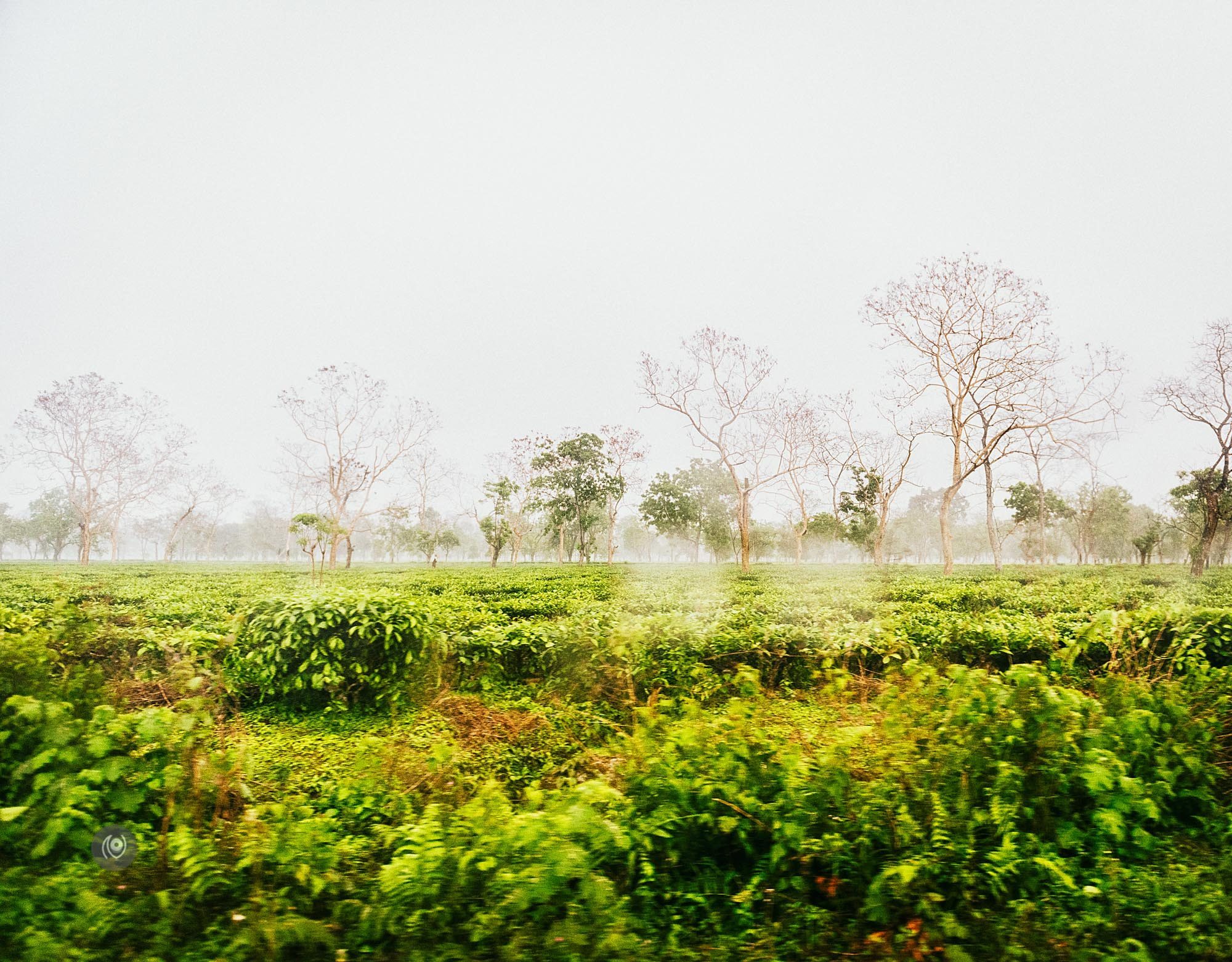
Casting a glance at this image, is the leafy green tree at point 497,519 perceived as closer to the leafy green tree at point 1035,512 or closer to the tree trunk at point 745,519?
the tree trunk at point 745,519

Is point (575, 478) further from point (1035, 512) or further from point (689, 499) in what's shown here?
point (1035, 512)

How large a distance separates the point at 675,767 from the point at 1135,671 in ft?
16.3

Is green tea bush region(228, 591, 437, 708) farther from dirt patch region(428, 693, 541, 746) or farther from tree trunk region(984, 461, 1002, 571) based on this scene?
tree trunk region(984, 461, 1002, 571)

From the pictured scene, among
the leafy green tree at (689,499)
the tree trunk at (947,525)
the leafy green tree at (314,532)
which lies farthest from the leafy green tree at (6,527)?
the tree trunk at (947,525)

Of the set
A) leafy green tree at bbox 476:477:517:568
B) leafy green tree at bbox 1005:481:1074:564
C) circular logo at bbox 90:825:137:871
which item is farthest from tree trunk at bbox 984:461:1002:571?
circular logo at bbox 90:825:137:871

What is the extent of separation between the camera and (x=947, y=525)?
1191cm

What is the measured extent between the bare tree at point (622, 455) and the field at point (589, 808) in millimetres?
6377

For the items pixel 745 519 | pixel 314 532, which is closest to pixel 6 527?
pixel 314 532

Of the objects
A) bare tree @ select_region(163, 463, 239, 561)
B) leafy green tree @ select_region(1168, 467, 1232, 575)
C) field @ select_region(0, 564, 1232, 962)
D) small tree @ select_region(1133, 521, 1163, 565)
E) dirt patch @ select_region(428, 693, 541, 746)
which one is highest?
bare tree @ select_region(163, 463, 239, 561)

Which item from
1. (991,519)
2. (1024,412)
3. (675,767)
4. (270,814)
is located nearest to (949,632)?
(675,767)

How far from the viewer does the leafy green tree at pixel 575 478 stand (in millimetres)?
10984

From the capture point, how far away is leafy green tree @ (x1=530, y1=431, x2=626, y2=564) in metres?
11.0

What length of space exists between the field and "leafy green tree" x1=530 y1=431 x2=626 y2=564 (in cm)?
625

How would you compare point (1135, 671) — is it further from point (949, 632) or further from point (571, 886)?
point (571, 886)
